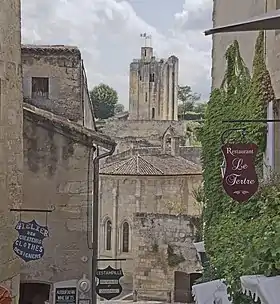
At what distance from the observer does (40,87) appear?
1473cm

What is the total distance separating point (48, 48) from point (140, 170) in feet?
65.5

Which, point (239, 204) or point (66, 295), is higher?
point (239, 204)

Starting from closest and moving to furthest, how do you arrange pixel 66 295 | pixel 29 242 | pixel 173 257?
pixel 29 242
pixel 66 295
pixel 173 257

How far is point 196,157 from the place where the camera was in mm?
41406

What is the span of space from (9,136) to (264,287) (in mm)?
6236

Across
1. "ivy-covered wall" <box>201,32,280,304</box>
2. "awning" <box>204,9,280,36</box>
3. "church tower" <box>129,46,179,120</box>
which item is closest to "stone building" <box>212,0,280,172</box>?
"ivy-covered wall" <box>201,32,280,304</box>

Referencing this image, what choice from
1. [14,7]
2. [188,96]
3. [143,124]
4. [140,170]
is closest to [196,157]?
[140,170]

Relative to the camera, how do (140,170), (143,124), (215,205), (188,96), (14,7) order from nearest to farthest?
(14,7) < (215,205) < (140,170) < (143,124) < (188,96)

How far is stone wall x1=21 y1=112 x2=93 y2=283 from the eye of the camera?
12844 mm

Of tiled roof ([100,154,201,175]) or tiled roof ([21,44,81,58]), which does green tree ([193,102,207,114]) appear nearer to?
tiled roof ([21,44,81,58])

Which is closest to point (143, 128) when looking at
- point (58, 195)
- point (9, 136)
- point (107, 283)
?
point (107, 283)

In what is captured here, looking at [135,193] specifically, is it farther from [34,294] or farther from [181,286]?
[34,294]

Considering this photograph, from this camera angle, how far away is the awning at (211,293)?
7.61m

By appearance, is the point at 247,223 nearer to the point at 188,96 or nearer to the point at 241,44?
the point at 241,44
